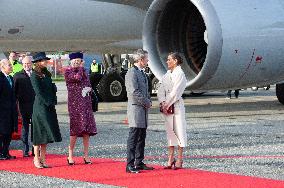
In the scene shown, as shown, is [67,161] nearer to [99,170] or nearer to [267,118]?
[99,170]

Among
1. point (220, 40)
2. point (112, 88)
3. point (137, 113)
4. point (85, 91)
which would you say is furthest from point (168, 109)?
point (112, 88)

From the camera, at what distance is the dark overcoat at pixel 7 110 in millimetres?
9203

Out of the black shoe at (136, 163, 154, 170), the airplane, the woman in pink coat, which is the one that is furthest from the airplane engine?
the black shoe at (136, 163, 154, 170)

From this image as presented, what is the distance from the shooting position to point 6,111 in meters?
9.26

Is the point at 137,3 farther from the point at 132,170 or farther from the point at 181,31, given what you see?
the point at 132,170

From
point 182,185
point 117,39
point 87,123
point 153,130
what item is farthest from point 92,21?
point 182,185

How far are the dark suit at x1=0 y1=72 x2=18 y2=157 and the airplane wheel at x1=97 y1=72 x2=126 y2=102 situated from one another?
1037 centimetres

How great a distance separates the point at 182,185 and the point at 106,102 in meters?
13.0

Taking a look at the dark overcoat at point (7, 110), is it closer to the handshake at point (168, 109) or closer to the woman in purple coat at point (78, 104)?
the woman in purple coat at point (78, 104)

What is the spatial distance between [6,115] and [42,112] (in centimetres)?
101

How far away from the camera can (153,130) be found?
40.0 feet

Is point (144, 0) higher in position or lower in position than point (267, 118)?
higher

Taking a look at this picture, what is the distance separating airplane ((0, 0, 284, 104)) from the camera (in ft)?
36.8

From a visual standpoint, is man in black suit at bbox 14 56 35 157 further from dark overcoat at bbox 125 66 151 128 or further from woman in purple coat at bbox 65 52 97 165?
dark overcoat at bbox 125 66 151 128
